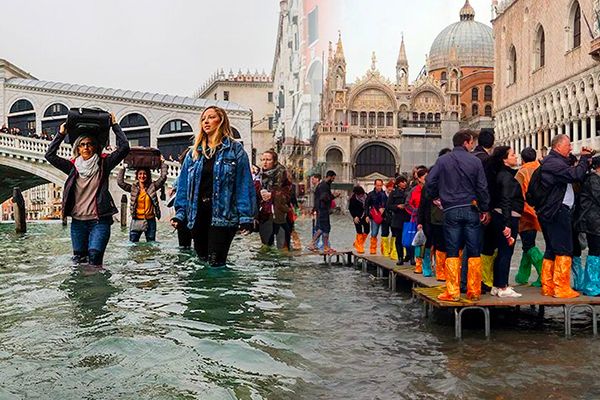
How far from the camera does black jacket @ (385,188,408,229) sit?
9719 millimetres

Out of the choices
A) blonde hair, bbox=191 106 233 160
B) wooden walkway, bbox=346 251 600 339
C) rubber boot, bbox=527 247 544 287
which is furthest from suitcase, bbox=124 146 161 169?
rubber boot, bbox=527 247 544 287

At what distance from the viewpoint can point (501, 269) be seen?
631 cm

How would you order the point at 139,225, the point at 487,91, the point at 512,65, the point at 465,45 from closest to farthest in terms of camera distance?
the point at 139,225 → the point at 512,65 → the point at 487,91 → the point at 465,45

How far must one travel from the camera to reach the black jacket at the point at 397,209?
972 cm

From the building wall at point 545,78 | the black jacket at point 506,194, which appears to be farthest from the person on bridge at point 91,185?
the building wall at point 545,78

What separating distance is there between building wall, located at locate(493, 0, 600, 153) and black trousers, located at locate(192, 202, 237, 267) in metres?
29.4

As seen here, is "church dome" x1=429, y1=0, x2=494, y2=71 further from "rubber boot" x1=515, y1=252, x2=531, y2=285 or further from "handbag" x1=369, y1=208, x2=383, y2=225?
"rubber boot" x1=515, y1=252, x2=531, y2=285

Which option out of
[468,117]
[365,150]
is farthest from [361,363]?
[468,117]

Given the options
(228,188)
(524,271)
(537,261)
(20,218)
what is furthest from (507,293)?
(20,218)

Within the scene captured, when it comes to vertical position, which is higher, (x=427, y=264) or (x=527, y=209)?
(x=527, y=209)

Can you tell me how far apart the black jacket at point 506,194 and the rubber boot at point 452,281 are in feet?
2.24

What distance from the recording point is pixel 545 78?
131 ft

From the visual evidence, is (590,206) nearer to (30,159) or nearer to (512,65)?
(30,159)

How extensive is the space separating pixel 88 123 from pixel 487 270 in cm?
430
